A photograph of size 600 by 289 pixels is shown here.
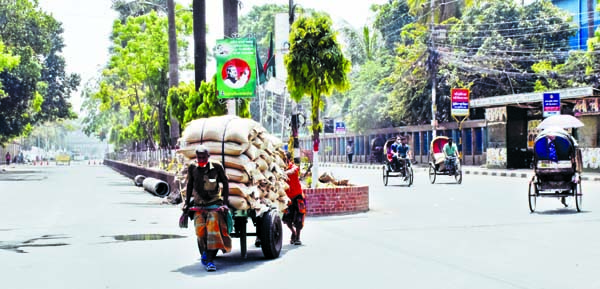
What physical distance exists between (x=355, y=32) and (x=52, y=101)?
92.0 ft

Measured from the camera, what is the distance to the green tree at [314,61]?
19.2 m

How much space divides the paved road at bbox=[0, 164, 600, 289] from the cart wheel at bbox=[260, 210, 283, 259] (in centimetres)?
18

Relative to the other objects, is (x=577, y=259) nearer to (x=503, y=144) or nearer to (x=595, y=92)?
(x=595, y=92)

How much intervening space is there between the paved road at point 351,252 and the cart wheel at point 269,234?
0.18m

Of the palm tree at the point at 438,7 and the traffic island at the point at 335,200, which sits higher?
the palm tree at the point at 438,7

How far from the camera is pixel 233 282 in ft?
28.7

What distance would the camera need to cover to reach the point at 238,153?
33.8 feet

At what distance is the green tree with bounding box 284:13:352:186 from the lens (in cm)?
1923

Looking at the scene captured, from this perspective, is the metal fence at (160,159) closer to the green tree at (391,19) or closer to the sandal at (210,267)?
the sandal at (210,267)

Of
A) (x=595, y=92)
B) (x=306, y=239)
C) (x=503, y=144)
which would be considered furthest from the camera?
(x=503, y=144)

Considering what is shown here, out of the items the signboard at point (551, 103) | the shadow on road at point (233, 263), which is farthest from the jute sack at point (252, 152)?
the signboard at point (551, 103)

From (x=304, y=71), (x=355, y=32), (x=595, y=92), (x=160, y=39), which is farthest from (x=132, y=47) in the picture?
(x=304, y=71)

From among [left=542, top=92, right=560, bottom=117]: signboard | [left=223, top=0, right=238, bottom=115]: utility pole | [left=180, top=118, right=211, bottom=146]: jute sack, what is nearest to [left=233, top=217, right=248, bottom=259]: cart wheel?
[left=180, top=118, right=211, bottom=146]: jute sack

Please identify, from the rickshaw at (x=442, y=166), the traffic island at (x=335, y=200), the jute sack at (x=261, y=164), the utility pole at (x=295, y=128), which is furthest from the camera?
the rickshaw at (x=442, y=166)
